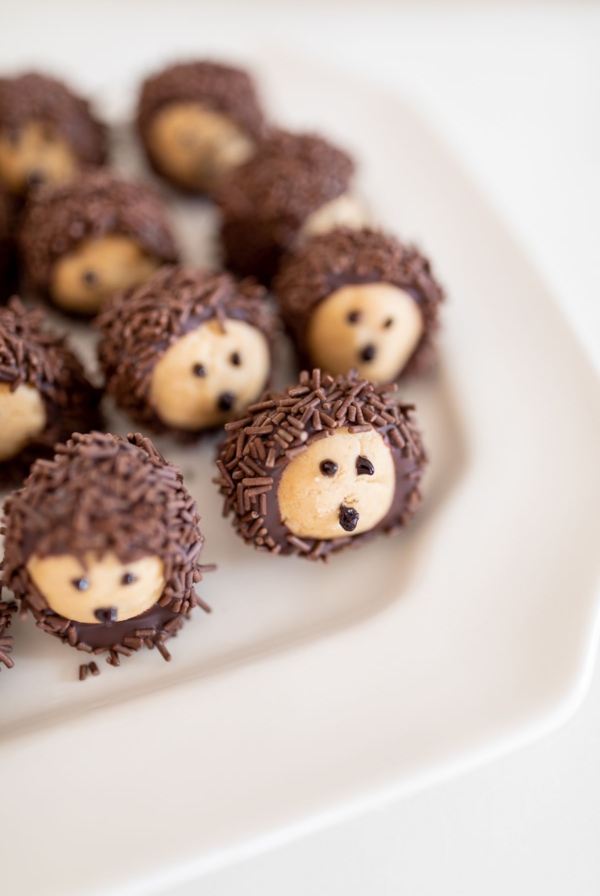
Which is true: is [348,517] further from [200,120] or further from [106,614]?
[200,120]

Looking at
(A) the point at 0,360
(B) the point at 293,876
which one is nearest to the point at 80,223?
(A) the point at 0,360

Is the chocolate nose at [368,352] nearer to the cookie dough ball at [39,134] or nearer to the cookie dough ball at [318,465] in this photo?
the cookie dough ball at [318,465]

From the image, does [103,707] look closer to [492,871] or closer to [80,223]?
[492,871]

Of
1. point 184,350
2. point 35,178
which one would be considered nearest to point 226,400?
point 184,350

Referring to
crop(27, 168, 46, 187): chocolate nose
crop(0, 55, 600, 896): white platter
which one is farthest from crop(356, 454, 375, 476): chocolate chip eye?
crop(27, 168, 46, 187): chocolate nose

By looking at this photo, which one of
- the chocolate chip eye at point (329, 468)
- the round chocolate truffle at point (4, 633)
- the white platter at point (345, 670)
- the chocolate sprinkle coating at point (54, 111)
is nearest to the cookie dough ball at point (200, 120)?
the chocolate sprinkle coating at point (54, 111)

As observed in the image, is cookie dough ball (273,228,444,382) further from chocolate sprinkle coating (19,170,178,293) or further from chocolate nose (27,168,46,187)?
chocolate nose (27,168,46,187)

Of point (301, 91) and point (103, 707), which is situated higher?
point (301, 91)
